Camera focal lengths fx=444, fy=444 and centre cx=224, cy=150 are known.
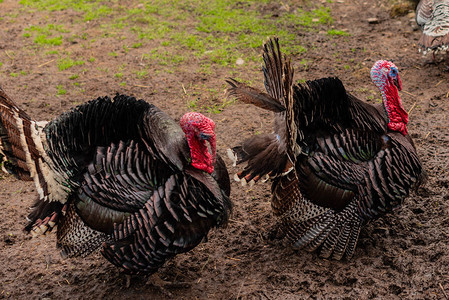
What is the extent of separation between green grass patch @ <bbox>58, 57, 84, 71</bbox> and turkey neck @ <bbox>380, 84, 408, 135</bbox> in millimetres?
5253

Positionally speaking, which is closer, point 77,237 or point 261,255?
point 77,237

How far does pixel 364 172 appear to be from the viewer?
3.84 metres

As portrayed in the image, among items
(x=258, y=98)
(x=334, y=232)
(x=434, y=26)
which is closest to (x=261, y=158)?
(x=258, y=98)

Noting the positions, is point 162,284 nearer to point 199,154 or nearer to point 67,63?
point 199,154

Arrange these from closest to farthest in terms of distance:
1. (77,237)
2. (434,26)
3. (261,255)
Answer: (77,237)
(261,255)
(434,26)

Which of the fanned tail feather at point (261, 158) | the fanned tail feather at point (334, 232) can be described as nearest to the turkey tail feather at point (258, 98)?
the fanned tail feather at point (261, 158)

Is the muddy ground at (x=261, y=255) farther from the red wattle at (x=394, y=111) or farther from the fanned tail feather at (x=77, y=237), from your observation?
the red wattle at (x=394, y=111)

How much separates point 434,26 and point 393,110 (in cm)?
331

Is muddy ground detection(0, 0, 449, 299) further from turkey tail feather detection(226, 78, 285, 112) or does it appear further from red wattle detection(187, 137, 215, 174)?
turkey tail feather detection(226, 78, 285, 112)

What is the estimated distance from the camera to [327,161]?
3.85m

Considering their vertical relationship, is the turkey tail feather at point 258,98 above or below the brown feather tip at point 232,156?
above

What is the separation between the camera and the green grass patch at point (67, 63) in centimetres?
738

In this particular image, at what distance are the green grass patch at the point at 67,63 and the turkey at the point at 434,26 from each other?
5.48 m

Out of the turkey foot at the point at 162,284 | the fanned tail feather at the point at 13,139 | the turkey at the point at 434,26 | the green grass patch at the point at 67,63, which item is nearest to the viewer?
the fanned tail feather at the point at 13,139
